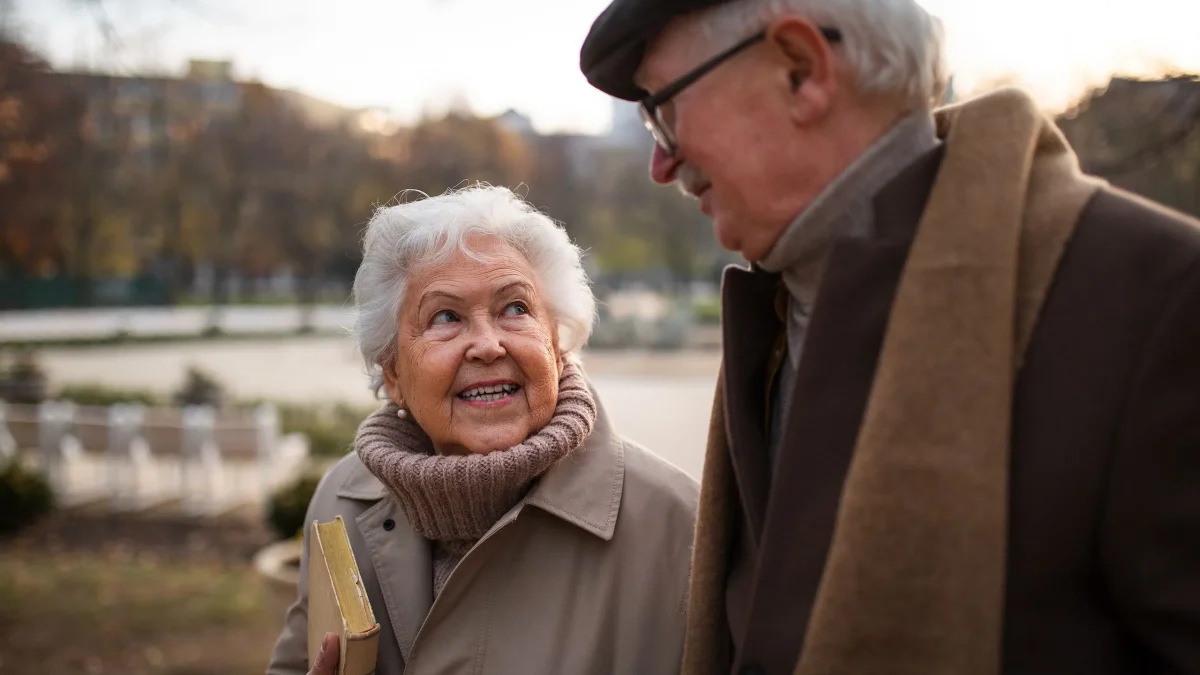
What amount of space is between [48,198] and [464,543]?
9.36 meters

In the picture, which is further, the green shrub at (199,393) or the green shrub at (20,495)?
the green shrub at (199,393)

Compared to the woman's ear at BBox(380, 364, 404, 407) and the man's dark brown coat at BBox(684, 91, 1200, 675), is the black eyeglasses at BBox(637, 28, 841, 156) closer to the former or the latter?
the man's dark brown coat at BBox(684, 91, 1200, 675)

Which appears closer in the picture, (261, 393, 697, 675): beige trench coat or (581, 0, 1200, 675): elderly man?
(581, 0, 1200, 675): elderly man

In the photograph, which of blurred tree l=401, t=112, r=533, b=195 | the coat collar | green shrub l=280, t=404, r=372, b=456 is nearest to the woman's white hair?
the coat collar

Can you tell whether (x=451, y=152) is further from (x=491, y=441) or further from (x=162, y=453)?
(x=491, y=441)

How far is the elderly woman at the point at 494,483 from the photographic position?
2094 millimetres

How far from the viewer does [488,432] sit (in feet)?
7.19

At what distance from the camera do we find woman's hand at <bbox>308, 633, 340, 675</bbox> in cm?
191

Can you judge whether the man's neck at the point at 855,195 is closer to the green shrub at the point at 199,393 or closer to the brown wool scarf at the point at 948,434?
the brown wool scarf at the point at 948,434

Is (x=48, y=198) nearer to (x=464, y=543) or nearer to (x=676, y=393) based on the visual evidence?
(x=464, y=543)

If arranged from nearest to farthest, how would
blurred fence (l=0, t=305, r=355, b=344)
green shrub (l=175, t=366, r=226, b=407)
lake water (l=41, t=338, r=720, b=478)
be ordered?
green shrub (l=175, t=366, r=226, b=407) < lake water (l=41, t=338, r=720, b=478) < blurred fence (l=0, t=305, r=355, b=344)

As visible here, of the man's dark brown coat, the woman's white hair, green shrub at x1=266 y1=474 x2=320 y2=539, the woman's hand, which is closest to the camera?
the man's dark brown coat

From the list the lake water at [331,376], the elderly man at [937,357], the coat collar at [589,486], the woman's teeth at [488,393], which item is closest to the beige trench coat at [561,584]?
the coat collar at [589,486]

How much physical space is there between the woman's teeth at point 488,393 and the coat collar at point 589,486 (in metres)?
0.22
